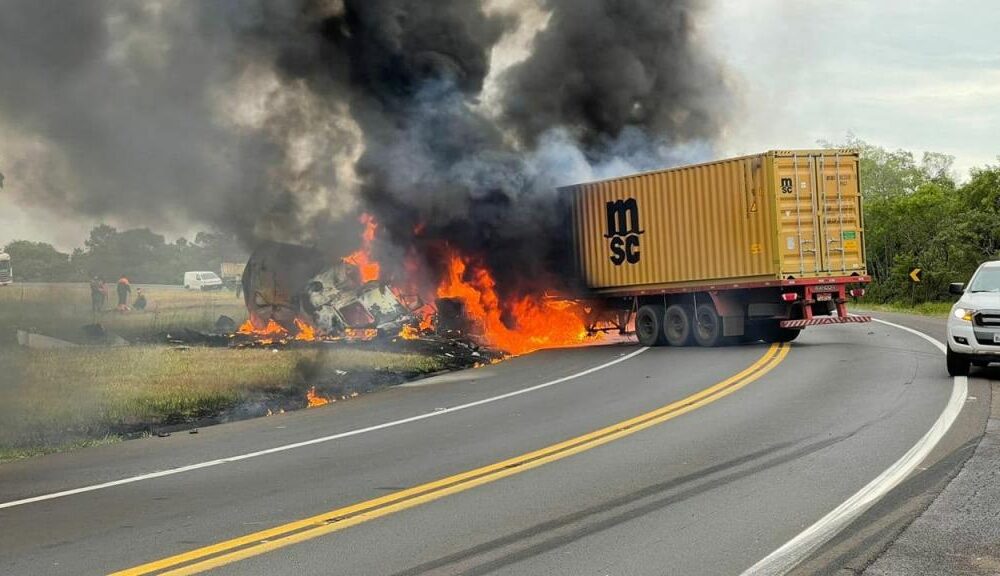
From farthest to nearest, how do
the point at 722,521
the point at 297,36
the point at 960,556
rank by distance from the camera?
the point at 297,36, the point at 722,521, the point at 960,556

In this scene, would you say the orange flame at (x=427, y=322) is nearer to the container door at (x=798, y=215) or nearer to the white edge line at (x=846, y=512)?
the container door at (x=798, y=215)

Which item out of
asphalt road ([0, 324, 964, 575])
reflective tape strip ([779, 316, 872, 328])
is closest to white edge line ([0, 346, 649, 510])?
asphalt road ([0, 324, 964, 575])

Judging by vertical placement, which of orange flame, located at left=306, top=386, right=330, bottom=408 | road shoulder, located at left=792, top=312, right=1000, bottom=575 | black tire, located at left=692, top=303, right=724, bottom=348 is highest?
black tire, located at left=692, top=303, right=724, bottom=348

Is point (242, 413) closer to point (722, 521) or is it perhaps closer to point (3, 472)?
point (3, 472)

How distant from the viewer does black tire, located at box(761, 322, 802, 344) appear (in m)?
23.1

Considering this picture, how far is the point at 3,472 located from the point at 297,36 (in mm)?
20516

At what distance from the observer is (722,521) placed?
6.90 metres

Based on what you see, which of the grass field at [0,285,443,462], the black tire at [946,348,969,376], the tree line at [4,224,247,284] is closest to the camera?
the grass field at [0,285,443,462]

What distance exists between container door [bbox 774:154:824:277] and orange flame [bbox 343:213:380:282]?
1013 centimetres

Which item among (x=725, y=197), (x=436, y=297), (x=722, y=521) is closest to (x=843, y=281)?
(x=725, y=197)

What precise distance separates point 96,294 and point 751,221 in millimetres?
12656

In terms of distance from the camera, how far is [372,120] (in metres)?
29.3

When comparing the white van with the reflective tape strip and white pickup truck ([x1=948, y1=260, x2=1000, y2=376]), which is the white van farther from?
white pickup truck ([x1=948, y1=260, x2=1000, y2=376])

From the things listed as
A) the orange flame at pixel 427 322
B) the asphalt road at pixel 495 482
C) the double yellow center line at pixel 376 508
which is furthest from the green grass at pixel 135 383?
the double yellow center line at pixel 376 508
